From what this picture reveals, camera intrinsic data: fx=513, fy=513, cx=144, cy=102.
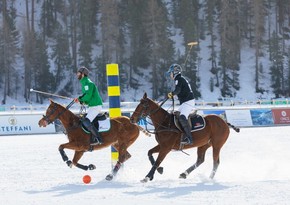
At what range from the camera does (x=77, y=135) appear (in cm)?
1114

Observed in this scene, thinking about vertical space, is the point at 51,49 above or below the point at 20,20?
below

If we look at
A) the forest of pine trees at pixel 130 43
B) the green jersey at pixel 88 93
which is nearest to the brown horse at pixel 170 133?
the green jersey at pixel 88 93

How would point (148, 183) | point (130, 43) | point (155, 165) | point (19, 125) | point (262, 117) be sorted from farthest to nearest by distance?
point (130, 43), point (262, 117), point (19, 125), point (155, 165), point (148, 183)

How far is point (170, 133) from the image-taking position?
429 inches

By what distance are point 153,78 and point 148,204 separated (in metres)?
54.5

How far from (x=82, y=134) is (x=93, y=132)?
26 cm

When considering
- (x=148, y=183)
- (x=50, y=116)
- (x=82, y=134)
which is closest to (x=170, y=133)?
(x=148, y=183)

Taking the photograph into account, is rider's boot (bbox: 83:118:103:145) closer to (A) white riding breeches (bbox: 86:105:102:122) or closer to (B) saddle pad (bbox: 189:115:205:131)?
(A) white riding breeches (bbox: 86:105:102:122)

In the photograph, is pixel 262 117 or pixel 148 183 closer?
pixel 148 183

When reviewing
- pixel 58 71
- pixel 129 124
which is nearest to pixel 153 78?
pixel 58 71

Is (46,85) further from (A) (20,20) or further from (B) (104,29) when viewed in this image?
(A) (20,20)

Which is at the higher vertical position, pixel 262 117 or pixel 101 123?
pixel 101 123

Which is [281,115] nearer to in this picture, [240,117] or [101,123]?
[240,117]

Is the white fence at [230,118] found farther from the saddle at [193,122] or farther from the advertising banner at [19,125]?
the saddle at [193,122]
